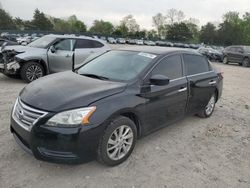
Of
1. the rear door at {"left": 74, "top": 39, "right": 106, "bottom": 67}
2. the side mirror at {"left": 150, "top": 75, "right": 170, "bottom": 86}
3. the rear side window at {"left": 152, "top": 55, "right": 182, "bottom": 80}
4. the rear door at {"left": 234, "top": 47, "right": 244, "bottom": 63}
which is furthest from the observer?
the rear door at {"left": 234, "top": 47, "right": 244, "bottom": 63}

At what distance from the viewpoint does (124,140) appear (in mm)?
3480

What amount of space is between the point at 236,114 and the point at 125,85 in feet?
12.5

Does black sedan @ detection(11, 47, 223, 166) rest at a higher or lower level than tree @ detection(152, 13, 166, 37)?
lower

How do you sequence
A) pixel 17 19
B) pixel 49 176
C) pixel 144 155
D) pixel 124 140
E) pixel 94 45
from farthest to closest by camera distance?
pixel 17 19 < pixel 94 45 < pixel 144 155 < pixel 124 140 < pixel 49 176

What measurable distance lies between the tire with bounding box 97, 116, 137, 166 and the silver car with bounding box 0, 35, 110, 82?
4.31 metres

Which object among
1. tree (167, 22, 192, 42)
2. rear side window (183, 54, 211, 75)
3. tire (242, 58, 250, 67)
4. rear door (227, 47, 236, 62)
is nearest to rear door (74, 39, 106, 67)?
rear side window (183, 54, 211, 75)

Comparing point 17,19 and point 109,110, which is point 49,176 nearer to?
point 109,110

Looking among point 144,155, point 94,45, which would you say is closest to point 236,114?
point 144,155

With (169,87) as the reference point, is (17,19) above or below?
above

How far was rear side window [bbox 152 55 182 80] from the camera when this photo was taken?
4.07 meters

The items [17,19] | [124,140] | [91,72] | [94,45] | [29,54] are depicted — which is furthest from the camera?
[17,19]

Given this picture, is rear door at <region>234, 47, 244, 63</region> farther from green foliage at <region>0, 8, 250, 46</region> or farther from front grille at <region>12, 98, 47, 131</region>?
green foliage at <region>0, 8, 250, 46</region>

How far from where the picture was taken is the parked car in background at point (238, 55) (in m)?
20.7

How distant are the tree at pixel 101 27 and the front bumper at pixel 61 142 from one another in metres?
93.9
